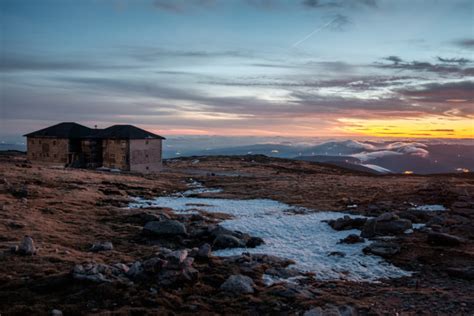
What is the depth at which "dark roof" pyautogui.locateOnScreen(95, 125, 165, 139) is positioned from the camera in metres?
58.6

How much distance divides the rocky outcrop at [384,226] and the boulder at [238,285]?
983 cm

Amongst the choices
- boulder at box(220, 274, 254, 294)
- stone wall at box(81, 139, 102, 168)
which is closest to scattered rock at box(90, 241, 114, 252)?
boulder at box(220, 274, 254, 294)

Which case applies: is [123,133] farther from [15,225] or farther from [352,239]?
[352,239]

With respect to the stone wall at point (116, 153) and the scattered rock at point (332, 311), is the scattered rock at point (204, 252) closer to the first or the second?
the scattered rock at point (332, 311)

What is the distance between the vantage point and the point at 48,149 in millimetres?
61406

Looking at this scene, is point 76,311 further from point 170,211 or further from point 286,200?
point 286,200

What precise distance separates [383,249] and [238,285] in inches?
327

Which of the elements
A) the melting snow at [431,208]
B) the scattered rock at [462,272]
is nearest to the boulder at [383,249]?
the scattered rock at [462,272]

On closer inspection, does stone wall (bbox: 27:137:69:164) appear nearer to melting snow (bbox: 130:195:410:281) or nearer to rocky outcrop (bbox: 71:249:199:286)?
melting snow (bbox: 130:195:410:281)

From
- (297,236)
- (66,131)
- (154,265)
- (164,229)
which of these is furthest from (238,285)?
(66,131)

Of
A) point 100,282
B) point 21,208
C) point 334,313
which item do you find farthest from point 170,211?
point 334,313

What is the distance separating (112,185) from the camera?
126 feet

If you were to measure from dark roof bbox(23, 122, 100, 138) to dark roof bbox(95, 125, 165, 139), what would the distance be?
7.90ft

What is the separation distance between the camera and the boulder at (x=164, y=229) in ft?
62.8
